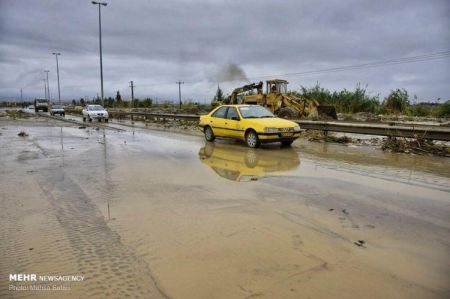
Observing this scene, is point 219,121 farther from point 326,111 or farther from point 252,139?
point 326,111

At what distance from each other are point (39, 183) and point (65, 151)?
15.4 feet

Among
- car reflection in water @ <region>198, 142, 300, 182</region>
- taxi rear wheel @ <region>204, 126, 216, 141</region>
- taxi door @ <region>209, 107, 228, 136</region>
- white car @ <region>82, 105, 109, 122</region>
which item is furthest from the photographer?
white car @ <region>82, 105, 109, 122</region>

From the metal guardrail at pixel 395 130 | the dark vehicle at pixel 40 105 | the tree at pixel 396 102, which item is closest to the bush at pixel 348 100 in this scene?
the tree at pixel 396 102

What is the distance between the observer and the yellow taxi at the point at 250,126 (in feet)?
39.4

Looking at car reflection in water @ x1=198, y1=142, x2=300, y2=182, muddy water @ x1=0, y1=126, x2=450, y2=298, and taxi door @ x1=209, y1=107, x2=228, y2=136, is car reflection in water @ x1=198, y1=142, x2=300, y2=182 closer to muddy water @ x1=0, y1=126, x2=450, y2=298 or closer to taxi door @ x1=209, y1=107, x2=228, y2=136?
muddy water @ x1=0, y1=126, x2=450, y2=298

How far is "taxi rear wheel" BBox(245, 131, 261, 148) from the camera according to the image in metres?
12.2

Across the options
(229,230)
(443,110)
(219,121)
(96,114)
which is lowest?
(229,230)

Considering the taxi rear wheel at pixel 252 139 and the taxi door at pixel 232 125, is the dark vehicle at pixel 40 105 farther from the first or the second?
the taxi rear wheel at pixel 252 139

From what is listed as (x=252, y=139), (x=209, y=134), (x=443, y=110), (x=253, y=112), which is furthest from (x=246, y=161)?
(x=443, y=110)

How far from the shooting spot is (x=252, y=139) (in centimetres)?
1233

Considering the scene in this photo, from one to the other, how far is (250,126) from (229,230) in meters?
8.09

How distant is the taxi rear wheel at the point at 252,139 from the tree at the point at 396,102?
63.6 ft

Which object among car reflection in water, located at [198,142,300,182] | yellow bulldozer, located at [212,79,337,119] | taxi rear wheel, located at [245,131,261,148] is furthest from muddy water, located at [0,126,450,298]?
yellow bulldozer, located at [212,79,337,119]

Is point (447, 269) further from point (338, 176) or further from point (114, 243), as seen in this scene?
point (338, 176)
